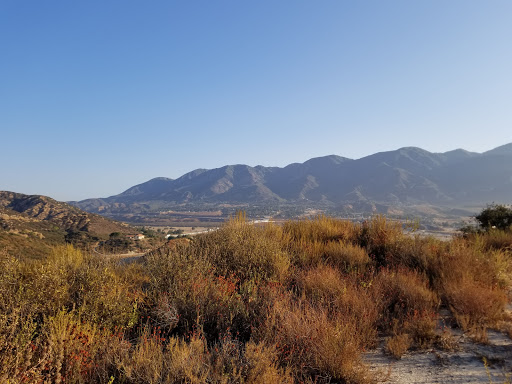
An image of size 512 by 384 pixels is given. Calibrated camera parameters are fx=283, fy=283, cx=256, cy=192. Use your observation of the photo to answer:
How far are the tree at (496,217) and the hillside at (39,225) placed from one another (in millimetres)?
26784

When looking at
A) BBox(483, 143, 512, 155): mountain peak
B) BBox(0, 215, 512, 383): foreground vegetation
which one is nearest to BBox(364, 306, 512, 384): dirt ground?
BBox(0, 215, 512, 383): foreground vegetation

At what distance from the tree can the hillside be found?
26.8m

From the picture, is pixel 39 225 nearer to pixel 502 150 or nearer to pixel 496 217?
pixel 496 217

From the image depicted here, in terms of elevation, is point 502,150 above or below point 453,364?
above

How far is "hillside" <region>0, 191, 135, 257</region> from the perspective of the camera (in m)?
26.6

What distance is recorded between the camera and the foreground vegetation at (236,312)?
295cm

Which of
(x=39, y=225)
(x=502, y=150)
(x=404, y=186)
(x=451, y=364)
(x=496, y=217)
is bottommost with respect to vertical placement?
(x=39, y=225)

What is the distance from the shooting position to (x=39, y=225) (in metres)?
38.8

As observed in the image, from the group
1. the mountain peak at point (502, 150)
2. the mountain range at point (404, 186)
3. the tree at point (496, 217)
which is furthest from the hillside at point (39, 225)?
the mountain peak at point (502, 150)

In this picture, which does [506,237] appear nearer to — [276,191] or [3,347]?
[3,347]

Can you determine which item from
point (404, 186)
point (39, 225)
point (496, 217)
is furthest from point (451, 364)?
point (404, 186)

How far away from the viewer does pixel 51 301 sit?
12.9 feet

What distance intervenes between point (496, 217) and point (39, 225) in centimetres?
4880

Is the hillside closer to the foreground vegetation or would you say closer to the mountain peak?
the foreground vegetation
